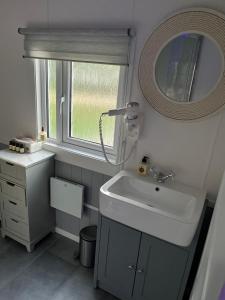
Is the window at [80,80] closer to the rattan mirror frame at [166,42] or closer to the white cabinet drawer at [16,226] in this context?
the rattan mirror frame at [166,42]

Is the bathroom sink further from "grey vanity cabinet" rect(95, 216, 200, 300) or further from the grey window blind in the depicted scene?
the grey window blind

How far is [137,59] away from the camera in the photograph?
1.49m

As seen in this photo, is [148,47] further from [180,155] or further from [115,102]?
[180,155]

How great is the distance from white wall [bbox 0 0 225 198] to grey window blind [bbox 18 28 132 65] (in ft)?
0.28

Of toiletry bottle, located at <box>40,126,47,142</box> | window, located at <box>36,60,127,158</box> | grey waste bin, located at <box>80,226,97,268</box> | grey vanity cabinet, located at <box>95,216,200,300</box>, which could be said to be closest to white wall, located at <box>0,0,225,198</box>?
window, located at <box>36,60,127,158</box>

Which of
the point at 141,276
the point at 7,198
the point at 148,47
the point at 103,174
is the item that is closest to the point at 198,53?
the point at 148,47

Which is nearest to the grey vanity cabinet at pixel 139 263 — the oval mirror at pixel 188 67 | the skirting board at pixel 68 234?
the skirting board at pixel 68 234

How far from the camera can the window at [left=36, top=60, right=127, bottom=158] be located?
170cm

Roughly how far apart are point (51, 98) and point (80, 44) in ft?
1.89

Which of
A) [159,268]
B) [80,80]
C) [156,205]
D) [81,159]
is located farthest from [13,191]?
[159,268]

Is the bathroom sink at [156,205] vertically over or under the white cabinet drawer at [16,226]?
over

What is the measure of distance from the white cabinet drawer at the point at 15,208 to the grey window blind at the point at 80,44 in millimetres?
1217

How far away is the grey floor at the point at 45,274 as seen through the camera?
5.52ft

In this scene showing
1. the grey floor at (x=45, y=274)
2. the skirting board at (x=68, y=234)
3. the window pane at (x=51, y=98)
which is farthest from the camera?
the skirting board at (x=68, y=234)
